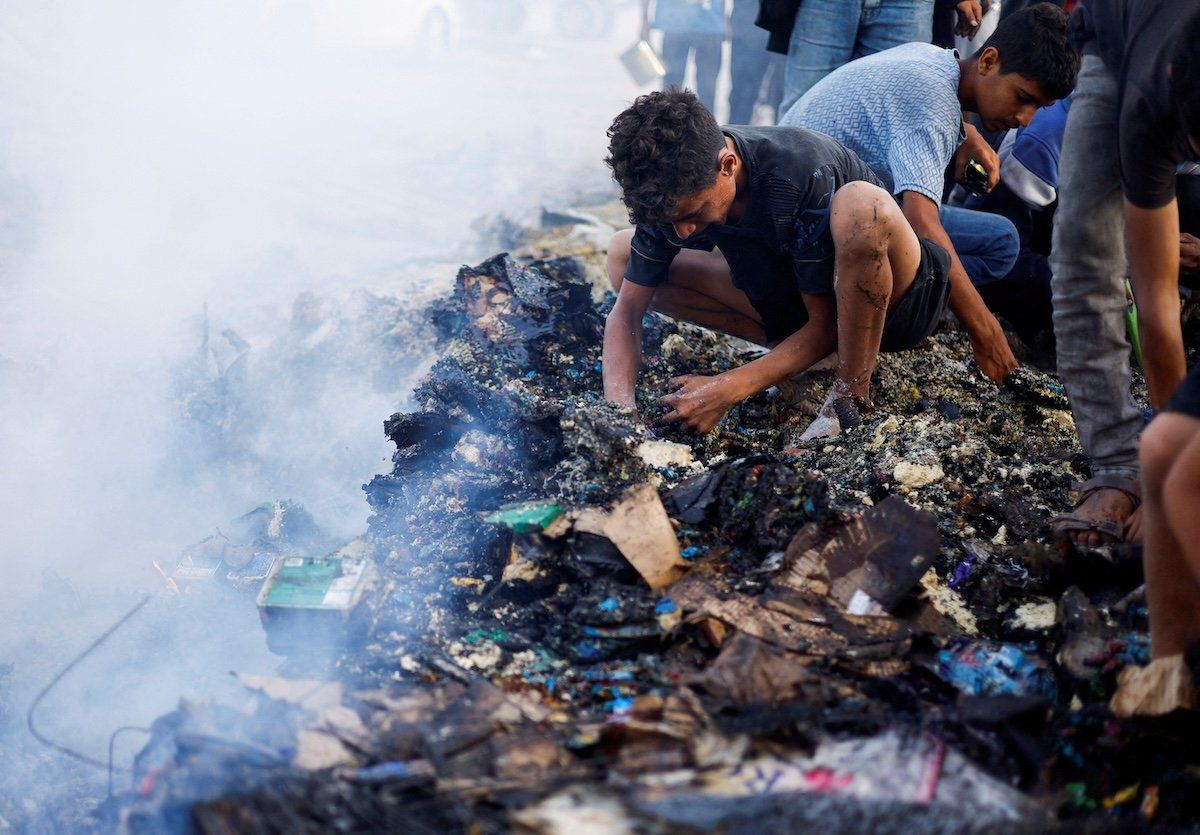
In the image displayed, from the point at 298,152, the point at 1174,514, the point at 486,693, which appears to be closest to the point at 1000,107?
the point at 1174,514

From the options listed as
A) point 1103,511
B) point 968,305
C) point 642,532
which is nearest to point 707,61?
point 968,305

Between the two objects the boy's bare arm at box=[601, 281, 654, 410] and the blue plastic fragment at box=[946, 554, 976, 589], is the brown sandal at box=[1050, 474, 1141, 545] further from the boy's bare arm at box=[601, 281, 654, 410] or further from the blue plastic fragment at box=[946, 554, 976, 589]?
the boy's bare arm at box=[601, 281, 654, 410]

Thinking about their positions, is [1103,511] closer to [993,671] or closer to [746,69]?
[993,671]

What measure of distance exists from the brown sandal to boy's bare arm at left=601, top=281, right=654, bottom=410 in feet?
4.71

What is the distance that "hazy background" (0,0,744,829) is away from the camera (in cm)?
318

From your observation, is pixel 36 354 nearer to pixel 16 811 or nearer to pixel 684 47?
pixel 16 811

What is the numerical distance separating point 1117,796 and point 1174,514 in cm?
56

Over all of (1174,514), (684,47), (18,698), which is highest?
(684,47)

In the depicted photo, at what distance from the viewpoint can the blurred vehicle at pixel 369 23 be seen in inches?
328

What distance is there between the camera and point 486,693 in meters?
1.82

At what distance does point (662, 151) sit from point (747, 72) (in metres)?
4.43

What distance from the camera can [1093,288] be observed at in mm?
2461

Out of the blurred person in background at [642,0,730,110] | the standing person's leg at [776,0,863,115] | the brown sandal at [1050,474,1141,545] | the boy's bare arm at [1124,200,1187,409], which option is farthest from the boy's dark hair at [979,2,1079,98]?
the blurred person in background at [642,0,730,110]

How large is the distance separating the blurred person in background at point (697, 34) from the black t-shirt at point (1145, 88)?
5182 millimetres
